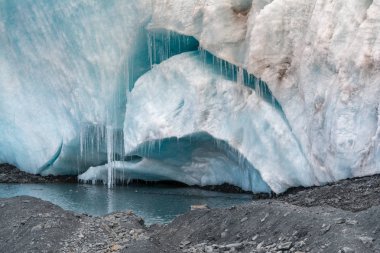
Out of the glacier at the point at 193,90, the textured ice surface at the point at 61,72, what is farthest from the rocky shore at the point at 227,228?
the textured ice surface at the point at 61,72

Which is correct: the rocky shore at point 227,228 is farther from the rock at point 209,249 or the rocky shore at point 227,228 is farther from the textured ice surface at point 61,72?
the textured ice surface at point 61,72

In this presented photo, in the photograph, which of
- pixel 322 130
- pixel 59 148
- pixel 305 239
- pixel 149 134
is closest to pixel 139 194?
pixel 149 134

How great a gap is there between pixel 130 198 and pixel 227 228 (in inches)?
350

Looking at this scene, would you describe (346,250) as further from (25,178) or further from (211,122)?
(25,178)

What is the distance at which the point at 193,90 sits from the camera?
61.3ft

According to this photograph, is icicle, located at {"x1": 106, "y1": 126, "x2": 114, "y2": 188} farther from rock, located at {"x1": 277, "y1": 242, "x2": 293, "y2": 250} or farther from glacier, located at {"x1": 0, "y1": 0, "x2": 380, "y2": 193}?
rock, located at {"x1": 277, "y1": 242, "x2": 293, "y2": 250}

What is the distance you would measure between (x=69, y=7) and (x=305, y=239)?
14.6 meters

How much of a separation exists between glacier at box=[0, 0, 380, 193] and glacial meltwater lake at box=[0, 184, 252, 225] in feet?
2.18

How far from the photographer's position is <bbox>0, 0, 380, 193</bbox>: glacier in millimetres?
14048

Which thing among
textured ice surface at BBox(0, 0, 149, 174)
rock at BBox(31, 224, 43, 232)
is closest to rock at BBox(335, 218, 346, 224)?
rock at BBox(31, 224, 43, 232)

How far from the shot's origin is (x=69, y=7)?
2133 centimetres

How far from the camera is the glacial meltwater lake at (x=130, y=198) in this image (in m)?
16.8

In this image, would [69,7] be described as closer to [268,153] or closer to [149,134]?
[149,134]

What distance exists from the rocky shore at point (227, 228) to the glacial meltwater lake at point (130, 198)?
9.14ft
